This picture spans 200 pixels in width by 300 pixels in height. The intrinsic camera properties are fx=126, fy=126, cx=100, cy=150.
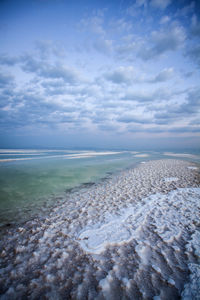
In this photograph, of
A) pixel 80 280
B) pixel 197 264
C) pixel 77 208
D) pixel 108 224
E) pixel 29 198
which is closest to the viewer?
pixel 80 280

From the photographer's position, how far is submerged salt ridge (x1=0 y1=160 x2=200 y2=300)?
3.01m

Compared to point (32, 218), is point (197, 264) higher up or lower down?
Result: higher up

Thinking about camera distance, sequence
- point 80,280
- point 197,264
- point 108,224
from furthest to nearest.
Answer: point 108,224 → point 197,264 → point 80,280

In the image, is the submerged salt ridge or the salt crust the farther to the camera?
the salt crust

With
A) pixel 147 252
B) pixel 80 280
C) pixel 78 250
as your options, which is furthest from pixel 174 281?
pixel 78 250

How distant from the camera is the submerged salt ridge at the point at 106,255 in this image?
3006 mm

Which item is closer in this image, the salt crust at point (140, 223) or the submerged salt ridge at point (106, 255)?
the submerged salt ridge at point (106, 255)

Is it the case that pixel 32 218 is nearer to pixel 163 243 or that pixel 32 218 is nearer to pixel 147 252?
pixel 147 252

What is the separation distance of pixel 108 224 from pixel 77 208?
2.50 meters

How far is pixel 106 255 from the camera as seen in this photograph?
4.02m

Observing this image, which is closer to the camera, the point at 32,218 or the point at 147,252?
the point at 147,252

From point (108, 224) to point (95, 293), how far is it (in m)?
2.84

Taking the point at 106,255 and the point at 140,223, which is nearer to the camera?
the point at 106,255

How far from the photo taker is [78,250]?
167 inches
